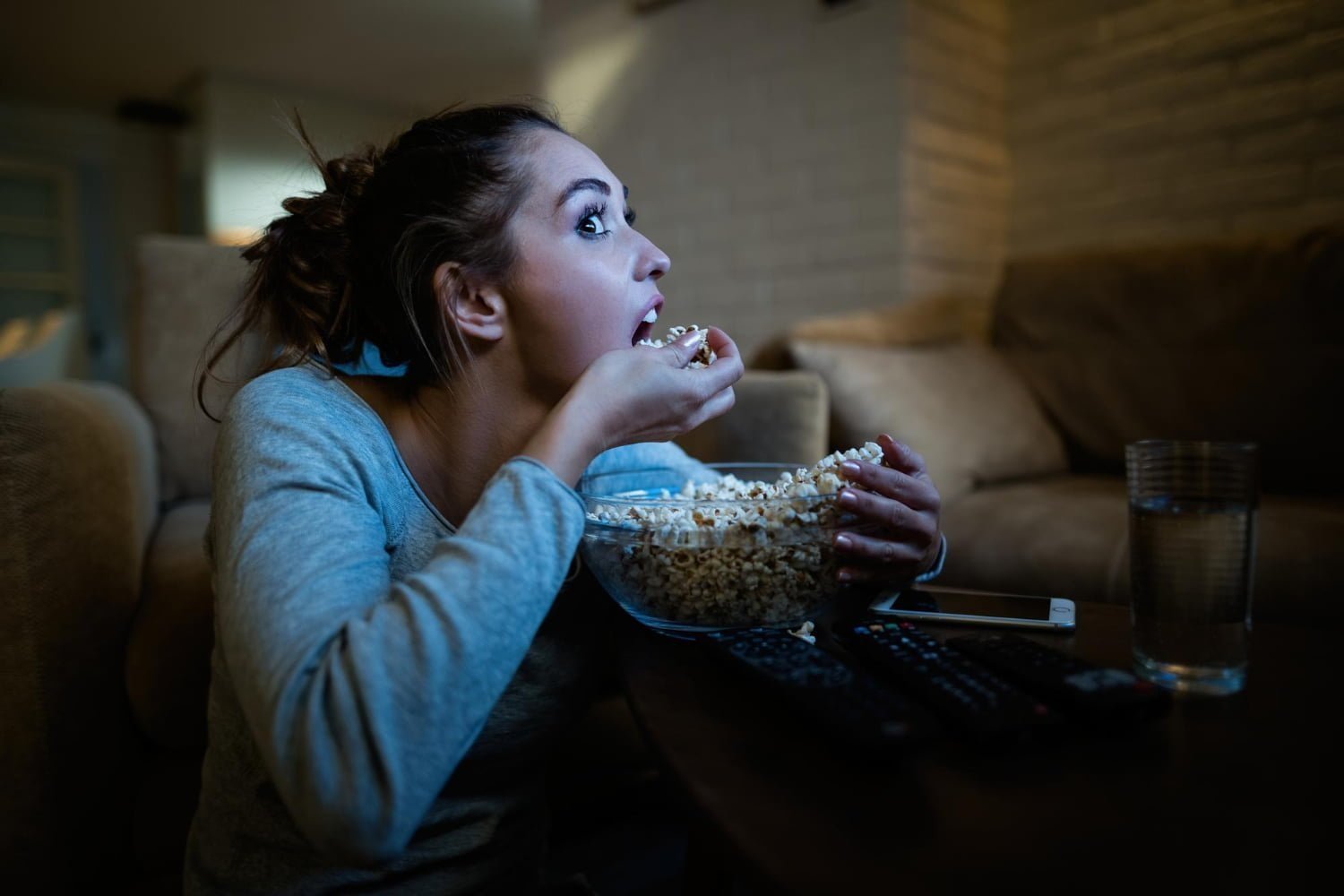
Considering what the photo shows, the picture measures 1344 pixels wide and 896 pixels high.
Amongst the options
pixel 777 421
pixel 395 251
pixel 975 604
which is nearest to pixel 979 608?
pixel 975 604

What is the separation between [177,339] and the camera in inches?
71.0

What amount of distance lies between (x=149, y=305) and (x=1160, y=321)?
7.74 feet

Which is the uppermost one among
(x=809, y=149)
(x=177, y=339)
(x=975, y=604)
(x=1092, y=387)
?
(x=809, y=149)

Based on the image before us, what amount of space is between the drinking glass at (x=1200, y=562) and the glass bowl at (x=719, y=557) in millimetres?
241

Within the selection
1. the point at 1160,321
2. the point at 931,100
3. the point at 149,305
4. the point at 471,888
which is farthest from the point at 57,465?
the point at 931,100

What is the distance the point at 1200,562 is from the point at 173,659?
1198mm

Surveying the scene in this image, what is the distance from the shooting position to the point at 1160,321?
6.71ft

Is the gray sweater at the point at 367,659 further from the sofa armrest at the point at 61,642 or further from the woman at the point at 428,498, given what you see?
the sofa armrest at the point at 61,642

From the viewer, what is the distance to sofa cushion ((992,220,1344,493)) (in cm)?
180

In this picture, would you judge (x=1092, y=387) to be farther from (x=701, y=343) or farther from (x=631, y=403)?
(x=631, y=403)

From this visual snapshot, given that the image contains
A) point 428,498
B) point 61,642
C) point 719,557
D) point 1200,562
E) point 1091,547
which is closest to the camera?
point 1200,562

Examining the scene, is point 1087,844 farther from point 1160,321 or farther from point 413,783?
point 1160,321

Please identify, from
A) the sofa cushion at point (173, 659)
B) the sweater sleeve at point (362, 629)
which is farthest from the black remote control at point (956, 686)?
the sofa cushion at point (173, 659)

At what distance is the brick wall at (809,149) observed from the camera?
249 centimetres
